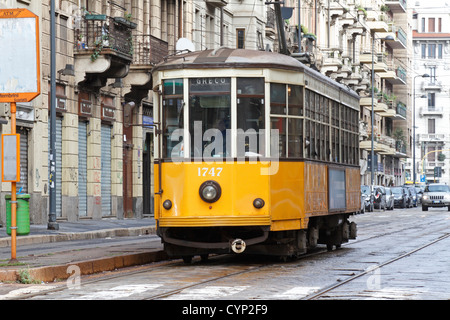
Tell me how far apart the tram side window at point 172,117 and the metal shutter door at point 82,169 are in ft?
56.8

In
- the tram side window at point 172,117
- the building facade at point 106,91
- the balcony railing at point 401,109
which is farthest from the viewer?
the balcony railing at point 401,109

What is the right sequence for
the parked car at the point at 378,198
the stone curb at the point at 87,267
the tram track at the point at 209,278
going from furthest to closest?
the parked car at the point at 378,198, the stone curb at the point at 87,267, the tram track at the point at 209,278

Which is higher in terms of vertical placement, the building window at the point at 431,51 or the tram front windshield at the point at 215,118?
the building window at the point at 431,51

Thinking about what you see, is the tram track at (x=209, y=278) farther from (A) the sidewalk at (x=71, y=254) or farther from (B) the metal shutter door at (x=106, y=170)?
(B) the metal shutter door at (x=106, y=170)

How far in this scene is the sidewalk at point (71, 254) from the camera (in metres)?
15.4

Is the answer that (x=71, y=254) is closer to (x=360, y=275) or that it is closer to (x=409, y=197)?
(x=360, y=275)

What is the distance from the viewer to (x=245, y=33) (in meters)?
53.8

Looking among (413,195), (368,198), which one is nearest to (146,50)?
(368,198)

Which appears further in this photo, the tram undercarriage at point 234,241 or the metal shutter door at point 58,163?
the metal shutter door at point 58,163

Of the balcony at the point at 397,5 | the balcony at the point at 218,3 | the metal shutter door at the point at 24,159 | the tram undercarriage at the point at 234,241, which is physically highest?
the balcony at the point at 397,5

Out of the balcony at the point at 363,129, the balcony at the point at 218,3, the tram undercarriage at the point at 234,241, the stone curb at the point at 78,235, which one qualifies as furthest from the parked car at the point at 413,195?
the tram undercarriage at the point at 234,241

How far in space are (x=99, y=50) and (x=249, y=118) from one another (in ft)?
56.7

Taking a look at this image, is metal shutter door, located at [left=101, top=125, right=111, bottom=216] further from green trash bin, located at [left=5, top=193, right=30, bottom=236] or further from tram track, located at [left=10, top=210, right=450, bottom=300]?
tram track, located at [left=10, top=210, right=450, bottom=300]

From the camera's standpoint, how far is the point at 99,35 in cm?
3466
